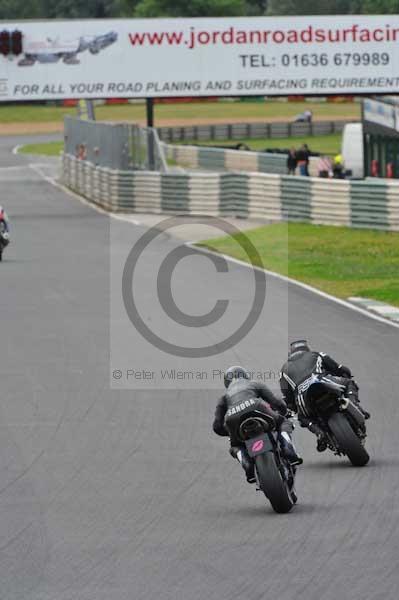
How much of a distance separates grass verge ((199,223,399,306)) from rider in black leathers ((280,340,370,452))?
11.3m

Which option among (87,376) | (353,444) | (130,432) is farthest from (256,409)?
(87,376)

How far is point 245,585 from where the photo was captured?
8.45 m

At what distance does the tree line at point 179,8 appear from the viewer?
126 m

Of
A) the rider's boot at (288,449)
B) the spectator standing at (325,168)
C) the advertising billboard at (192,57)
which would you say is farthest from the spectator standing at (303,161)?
the rider's boot at (288,449)

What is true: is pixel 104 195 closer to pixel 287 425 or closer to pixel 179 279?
pixel 179 279

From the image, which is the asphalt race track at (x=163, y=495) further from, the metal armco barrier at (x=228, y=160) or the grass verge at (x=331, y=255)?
the metal armco barrier at (x=228, y=160)

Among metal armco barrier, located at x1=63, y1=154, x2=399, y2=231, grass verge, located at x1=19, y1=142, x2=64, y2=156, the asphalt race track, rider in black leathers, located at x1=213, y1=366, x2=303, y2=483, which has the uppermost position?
grass verge, located at x1=19, y1=142, x2=64, y2=156

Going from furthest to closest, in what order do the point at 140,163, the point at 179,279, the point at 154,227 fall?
the point at 140,163 → the point at 154,227 → the point at 179,279

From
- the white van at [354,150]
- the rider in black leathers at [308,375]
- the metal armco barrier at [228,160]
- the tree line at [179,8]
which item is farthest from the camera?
the tree line at [179,8]

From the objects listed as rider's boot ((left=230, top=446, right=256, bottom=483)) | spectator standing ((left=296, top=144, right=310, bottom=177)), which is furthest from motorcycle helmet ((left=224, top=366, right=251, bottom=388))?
spectator standing ((left=296, top=144, right=310, bottom=177))

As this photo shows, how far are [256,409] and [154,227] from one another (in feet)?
91.3

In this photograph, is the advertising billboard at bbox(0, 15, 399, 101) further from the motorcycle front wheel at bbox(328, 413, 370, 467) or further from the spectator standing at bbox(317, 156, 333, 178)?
the motorcycle front wheel at bbox(328, 413, 370, 467)

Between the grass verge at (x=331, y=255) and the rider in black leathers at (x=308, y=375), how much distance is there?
11.3m

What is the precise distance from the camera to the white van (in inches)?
2277
